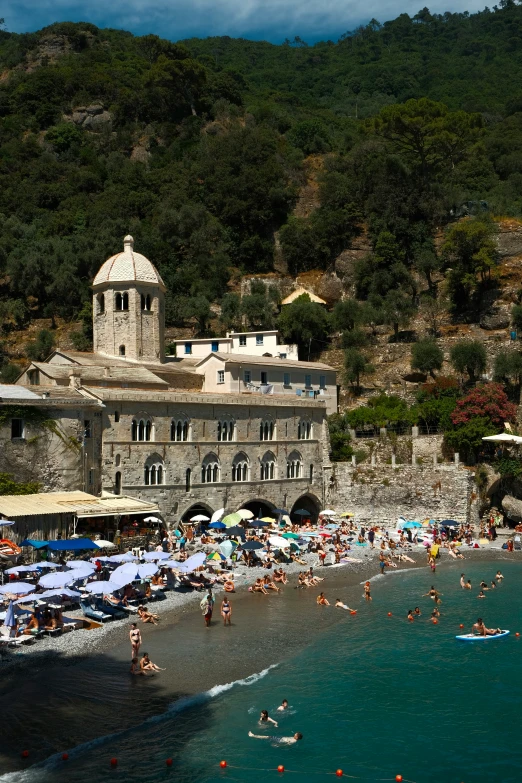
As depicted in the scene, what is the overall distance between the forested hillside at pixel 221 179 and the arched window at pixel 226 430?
2291cm

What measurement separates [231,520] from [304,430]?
11.6 metres

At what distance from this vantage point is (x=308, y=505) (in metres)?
53.8

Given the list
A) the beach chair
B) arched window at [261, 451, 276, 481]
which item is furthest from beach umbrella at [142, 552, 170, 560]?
arched window at [261, 451, 276, 481]

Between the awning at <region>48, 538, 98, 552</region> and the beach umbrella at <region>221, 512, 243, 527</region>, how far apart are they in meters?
9.85

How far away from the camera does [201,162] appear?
94.4 m

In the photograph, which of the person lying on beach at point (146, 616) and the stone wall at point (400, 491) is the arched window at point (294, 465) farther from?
the person lying on beach at point (146, 616)

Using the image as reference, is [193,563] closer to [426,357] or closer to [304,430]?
[304,430]

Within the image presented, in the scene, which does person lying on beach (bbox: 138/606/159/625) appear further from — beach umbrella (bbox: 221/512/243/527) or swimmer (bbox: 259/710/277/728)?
beach umbrella (bbox: 221/512/243/527)

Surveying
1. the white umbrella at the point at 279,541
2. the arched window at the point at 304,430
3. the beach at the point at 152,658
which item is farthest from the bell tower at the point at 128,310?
the beach at the point at 152,658

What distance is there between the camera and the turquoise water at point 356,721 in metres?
19.2

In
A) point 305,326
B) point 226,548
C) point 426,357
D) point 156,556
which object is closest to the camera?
point 156,556

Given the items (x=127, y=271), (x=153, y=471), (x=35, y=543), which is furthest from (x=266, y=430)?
(x=35, y=543)

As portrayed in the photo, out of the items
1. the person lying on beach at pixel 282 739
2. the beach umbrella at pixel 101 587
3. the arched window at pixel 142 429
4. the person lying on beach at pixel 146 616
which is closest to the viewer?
the person lying on beach at pixel 282 739

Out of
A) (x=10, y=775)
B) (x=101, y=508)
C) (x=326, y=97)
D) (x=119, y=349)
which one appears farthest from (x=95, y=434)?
(x=326, y=97)
